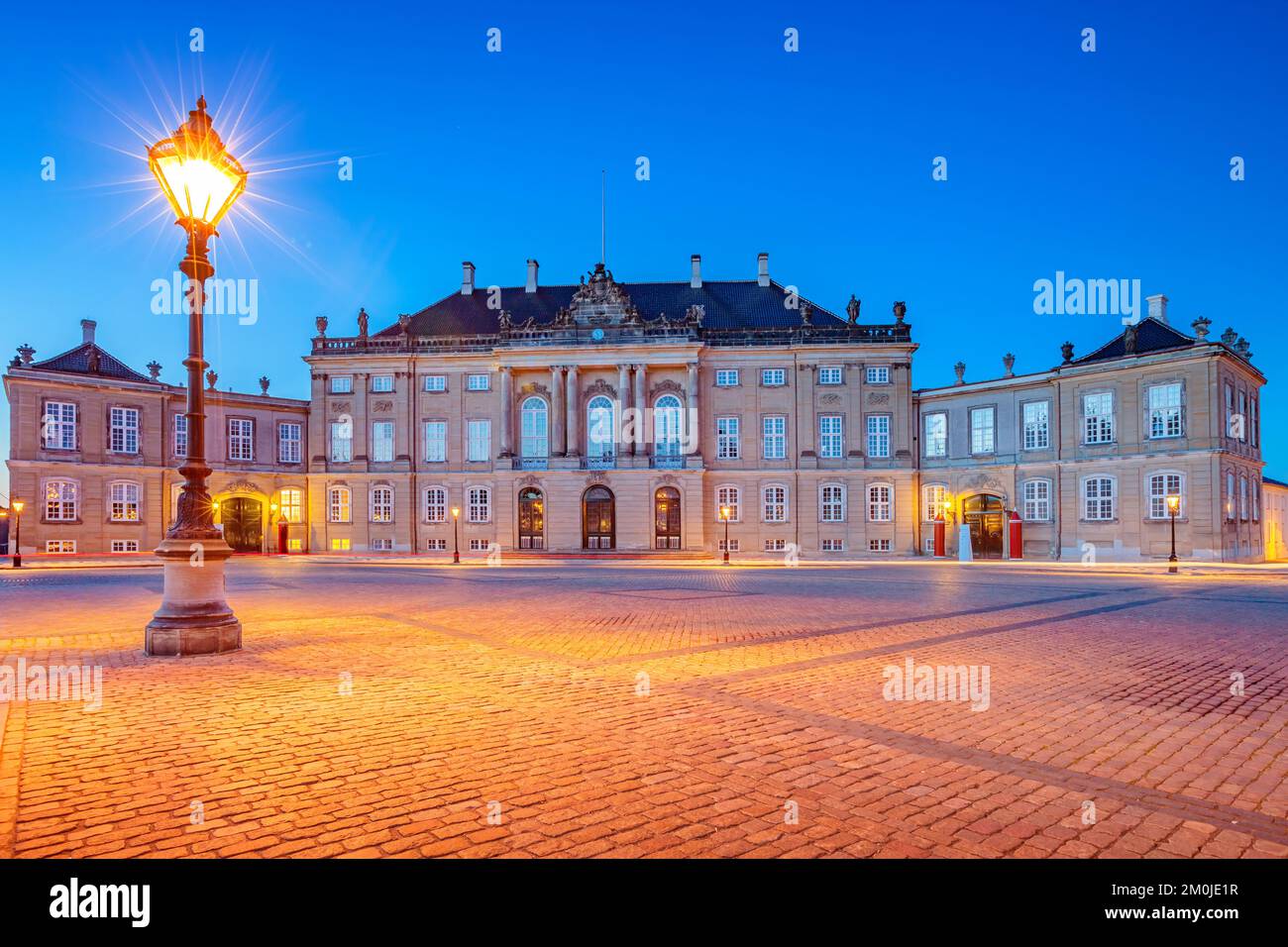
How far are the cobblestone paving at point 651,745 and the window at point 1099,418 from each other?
87.2 feet

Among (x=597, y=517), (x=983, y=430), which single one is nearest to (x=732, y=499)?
(x=597, y=517)

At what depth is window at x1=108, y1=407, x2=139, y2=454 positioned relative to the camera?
4103 centimetres

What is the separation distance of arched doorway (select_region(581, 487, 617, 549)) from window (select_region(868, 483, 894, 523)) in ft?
50.6

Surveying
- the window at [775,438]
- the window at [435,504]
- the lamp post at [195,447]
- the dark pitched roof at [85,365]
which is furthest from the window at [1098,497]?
the dark pitched roof at [85,365]

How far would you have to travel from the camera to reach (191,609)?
30.6 feet

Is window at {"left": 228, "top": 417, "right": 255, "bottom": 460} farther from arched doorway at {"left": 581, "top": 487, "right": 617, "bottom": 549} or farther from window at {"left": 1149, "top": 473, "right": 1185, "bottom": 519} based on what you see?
window at {"left": 1149, "top": 473, "right": 1185, "bottom": 519}

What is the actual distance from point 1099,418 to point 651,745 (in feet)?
124

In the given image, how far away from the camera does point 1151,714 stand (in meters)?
6.26

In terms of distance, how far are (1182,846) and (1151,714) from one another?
305cm

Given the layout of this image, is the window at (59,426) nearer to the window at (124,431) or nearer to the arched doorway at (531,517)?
the window at (124,431)

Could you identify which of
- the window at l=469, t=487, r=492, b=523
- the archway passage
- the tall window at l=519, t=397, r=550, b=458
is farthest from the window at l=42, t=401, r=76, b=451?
the tall window at l=519, t=397, r=550, b=458

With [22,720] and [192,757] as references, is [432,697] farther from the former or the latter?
[22,720]

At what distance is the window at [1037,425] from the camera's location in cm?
3678

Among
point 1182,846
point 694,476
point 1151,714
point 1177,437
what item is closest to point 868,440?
point 694,476
